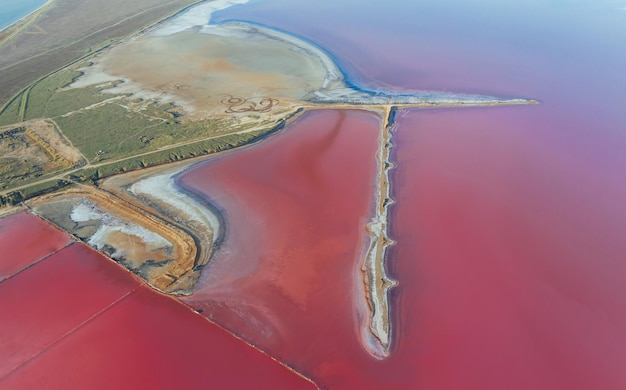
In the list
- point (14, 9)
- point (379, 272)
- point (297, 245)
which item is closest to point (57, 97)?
point (297, 245)

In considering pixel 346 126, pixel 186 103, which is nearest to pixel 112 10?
pixel 186 103

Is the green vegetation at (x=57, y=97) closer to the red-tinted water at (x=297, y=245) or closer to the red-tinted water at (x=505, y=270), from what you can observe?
the red-tinted water at (x=297, y=245)

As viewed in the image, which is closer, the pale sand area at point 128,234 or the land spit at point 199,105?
the pale sand area at point 128,234

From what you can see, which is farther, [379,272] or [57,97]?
[57,97]

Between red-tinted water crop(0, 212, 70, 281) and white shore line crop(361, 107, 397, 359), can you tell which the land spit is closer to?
white shore line crop(361, 107, 397, 359)

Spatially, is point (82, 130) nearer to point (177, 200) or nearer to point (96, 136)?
point (96, 136)

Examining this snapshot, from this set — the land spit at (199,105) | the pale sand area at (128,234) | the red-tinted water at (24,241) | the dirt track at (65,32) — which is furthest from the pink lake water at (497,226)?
the dirt track at (65,32)

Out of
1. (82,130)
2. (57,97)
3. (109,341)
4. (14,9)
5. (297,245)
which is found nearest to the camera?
(109,341)
